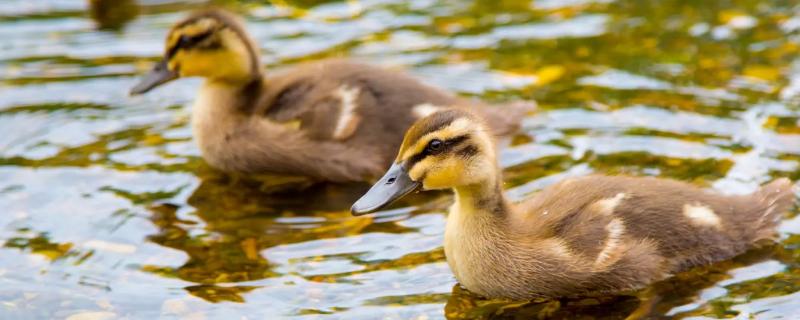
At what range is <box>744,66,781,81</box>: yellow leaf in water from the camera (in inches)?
302

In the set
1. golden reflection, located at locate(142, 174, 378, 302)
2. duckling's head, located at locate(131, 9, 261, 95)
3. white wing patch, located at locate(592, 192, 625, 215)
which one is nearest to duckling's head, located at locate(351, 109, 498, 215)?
white wing patch, located at locate(592, 192, 625, 215)

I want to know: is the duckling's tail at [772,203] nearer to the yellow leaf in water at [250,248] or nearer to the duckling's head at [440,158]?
the duckling's head at [440,158]

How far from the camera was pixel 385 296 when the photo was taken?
521 centimetres

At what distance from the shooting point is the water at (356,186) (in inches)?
206

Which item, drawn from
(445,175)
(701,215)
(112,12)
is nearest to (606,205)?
(701,215)

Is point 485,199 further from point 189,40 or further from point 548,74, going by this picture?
point 548,74

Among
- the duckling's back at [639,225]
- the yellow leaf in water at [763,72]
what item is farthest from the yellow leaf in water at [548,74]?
the duckling's back at [639,225]

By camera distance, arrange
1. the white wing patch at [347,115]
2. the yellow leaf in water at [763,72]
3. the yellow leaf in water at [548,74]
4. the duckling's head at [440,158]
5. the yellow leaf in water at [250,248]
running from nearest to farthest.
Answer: the duckling's head at [440,158], the yellow leaf in water at [250,248], the white wing patch at [347,115], the yellow leaf in water at [763,72], the yellow leaf in water at [548,74]

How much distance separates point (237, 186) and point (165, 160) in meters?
0.53

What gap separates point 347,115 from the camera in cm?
651

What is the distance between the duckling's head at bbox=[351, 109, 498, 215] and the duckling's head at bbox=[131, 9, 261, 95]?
2.06 m

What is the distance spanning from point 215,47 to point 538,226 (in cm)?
251

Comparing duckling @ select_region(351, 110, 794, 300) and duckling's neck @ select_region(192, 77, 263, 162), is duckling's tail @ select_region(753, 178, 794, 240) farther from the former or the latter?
duckling's neck @ select_region(192, 77, 263, 162)

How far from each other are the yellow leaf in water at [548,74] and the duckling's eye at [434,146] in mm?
2941
